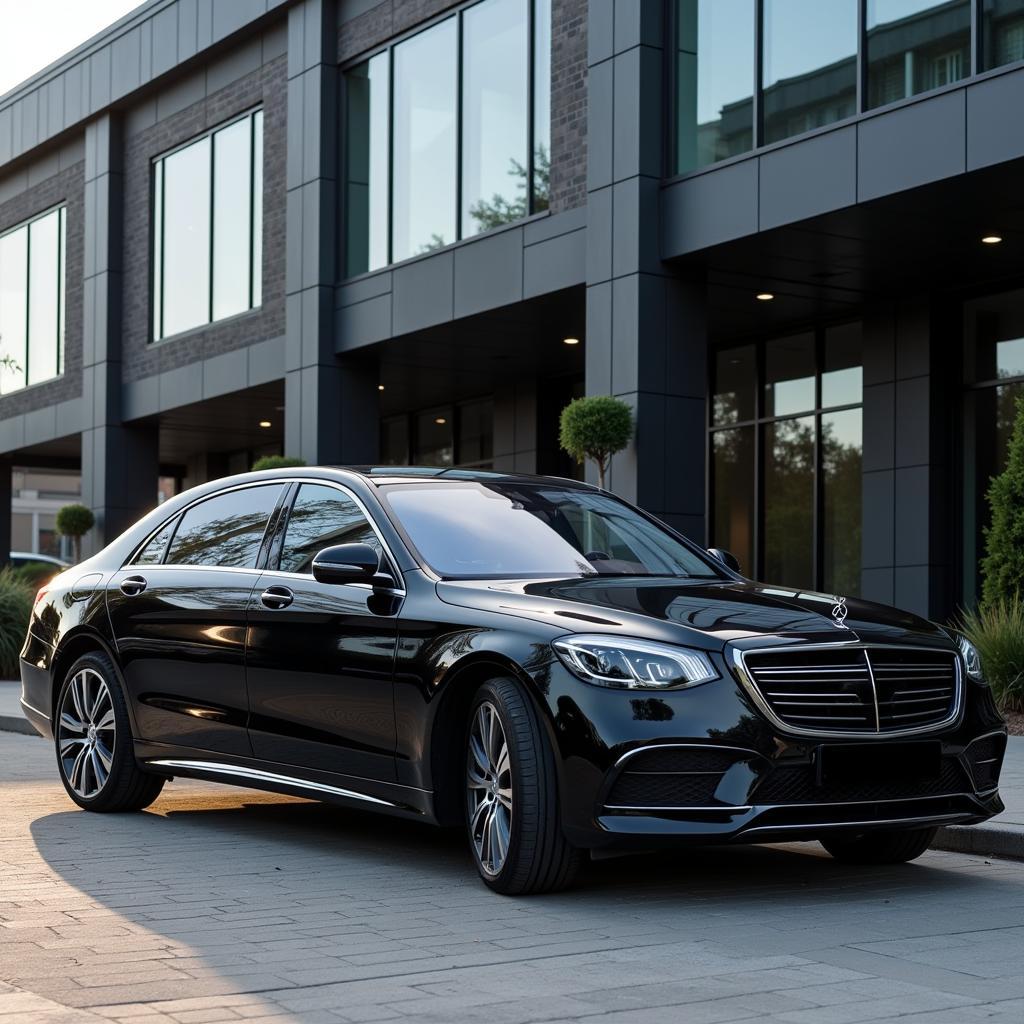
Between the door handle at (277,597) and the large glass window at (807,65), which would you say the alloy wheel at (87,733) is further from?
the large glass window at (807,65)

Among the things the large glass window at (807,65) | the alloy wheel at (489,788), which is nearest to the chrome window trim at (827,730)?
the alloy wheel at (489,788)

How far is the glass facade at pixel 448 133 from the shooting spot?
19.7 metres

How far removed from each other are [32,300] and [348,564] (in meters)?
28.3

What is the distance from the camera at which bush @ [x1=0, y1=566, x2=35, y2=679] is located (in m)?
21.0

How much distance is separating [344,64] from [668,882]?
61.3 feet

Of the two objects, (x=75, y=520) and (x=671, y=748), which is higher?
(x=75, y=520)

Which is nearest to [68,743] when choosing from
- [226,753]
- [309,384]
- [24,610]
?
[226,753]

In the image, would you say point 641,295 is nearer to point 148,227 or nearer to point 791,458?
point 791,458

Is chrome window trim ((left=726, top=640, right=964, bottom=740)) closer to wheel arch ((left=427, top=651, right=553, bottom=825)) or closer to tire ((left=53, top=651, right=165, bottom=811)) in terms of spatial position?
wheel arch ((left=427, top=651, right=553, bottom=825))

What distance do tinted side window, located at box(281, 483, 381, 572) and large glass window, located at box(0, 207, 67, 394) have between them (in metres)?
25.6

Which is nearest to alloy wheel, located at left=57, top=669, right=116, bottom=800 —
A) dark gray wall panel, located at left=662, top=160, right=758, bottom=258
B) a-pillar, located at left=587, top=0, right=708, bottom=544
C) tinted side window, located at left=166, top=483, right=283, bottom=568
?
tinted side window, located at left=166, top=483, right=283, bottom=568

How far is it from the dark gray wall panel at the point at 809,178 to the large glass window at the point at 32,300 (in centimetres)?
1936

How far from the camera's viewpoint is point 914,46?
15062 mm

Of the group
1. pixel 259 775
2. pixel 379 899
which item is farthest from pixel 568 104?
pixel 379 899
